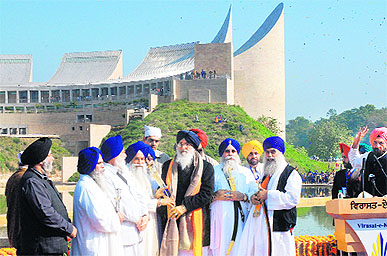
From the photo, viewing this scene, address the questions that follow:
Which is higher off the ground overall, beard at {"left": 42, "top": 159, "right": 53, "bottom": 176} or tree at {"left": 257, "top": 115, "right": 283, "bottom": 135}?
tree at {"left": 257, "top": 115, "right": 283, "bottom": 135}

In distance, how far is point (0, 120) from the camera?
96.1 feet

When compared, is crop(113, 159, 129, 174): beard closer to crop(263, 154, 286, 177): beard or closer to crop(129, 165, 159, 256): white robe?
crop(129, 165, 159, 256): white robe

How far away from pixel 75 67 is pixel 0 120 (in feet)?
30.1

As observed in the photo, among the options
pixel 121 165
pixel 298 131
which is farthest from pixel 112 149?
pixel 298 131

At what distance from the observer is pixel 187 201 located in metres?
3.67

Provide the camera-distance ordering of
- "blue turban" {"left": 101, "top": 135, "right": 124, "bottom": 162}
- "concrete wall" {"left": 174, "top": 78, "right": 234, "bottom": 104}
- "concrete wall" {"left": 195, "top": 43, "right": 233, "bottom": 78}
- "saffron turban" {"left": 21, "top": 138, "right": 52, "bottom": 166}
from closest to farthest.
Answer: "saffron turban" {"left": 21, "top": 138, "right": 52, "bottom": 166} → "blue turban" {"left": 101, "top": 135, "right": 124, "bottom": 162} → "concrete wall" {"left": 174, "top": 78, "right": 234, "bottom": 104} → "concrete wall" {"left": 195, "top": 43, "right": 233, "bottom": 78}

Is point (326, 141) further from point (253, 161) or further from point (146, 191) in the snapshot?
point (146, 191)

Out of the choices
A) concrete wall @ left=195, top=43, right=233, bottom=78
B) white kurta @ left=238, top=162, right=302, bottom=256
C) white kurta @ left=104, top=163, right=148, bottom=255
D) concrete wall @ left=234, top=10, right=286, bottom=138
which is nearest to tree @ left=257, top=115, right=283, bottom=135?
concrete wall @ left=234, top=10, right=286, bottom=138

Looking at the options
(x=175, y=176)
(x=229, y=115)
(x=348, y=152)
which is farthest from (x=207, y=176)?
(x=229, y=115)

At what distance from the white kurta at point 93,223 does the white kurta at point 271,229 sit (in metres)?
0.97

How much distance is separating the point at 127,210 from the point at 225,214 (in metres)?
0.76

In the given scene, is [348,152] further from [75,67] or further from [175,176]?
[75,67]

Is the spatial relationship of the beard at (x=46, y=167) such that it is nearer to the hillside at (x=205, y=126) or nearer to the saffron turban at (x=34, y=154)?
the saffron turban at (x=34, y=154)

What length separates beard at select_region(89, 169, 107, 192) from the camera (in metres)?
3.31
